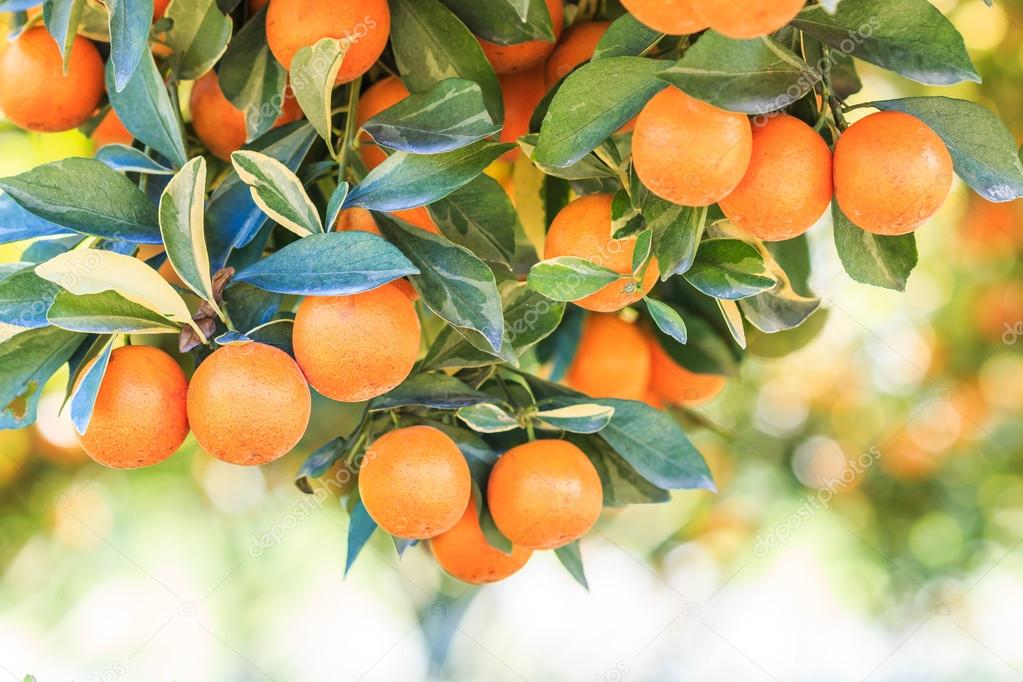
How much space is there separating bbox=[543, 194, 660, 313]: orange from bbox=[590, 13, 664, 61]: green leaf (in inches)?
4.2

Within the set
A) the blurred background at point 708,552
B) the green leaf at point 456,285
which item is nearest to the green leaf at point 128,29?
the green leaf at point 456,285

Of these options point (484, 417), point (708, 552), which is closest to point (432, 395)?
point (484, 417)

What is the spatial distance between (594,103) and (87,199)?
329 millimetres

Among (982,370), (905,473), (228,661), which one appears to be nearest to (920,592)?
(905,473)

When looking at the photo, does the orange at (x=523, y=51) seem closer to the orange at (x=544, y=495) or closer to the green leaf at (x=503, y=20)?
the green leaf at (x=503, y=20)

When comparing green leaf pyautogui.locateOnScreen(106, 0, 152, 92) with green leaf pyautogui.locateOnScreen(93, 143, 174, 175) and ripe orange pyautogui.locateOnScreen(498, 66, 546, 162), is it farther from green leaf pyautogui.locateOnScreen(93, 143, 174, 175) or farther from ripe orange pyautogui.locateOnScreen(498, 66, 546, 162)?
ripe orange pyautogui.locateOnScreen(498, 66, 546, 162)

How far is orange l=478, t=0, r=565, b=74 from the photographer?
29.8 inches

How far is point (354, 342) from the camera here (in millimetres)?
620

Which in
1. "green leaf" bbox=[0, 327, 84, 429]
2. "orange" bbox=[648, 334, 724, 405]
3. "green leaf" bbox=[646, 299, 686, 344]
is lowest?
"orange" bbox=[648, 334, 724, 405]

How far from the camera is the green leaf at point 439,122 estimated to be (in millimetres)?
645

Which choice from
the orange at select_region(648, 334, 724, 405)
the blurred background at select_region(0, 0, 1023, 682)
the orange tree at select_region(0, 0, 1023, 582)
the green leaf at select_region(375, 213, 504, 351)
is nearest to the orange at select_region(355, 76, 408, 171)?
the orange tree at select_region(0, 0, 1023, 582)

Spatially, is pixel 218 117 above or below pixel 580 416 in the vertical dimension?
above

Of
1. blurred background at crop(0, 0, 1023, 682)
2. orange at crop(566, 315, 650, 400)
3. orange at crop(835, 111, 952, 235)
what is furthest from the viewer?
blurred background at crop(0, 0, 1023, 682)

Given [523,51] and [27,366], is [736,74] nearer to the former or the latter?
[523,51]
